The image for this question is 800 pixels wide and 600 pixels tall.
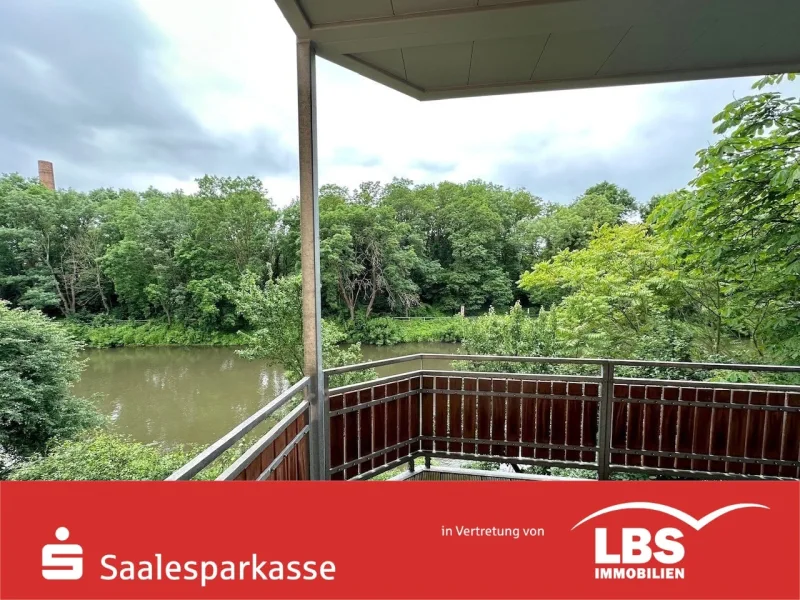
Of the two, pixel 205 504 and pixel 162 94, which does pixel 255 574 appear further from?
pixel 162 94

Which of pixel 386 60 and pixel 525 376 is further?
pixel 525 376

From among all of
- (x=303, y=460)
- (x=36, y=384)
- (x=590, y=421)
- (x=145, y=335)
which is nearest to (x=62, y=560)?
(x=303, y=460)

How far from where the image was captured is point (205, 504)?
1.28 m

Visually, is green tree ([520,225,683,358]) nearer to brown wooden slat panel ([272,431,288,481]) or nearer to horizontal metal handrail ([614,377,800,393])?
horizontal metal handrail ([614,377,800,393])

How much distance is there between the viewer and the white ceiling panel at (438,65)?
2.07 m

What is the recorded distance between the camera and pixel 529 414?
2.64 metres

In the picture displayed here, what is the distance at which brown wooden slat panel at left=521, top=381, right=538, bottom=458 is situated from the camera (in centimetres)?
263

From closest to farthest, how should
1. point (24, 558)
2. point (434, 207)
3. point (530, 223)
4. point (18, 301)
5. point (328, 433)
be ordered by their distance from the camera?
1. point (24, 558)
2. point (328, 433)
3. point (18, 301)
4. point (530, 223)
5. point (434, 207)

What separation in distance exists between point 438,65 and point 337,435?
7.83ft

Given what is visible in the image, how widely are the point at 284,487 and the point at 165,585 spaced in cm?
45

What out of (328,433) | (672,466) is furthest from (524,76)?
(672,466)

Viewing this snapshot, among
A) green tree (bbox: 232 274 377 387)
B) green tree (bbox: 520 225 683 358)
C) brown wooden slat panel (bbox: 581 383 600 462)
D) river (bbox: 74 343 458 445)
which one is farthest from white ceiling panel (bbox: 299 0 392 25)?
green tree (bbox: 232 274 377 387)

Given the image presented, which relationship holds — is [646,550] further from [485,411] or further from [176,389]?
[176,389]

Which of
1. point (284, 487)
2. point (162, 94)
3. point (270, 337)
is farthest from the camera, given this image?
point (162, 94)
